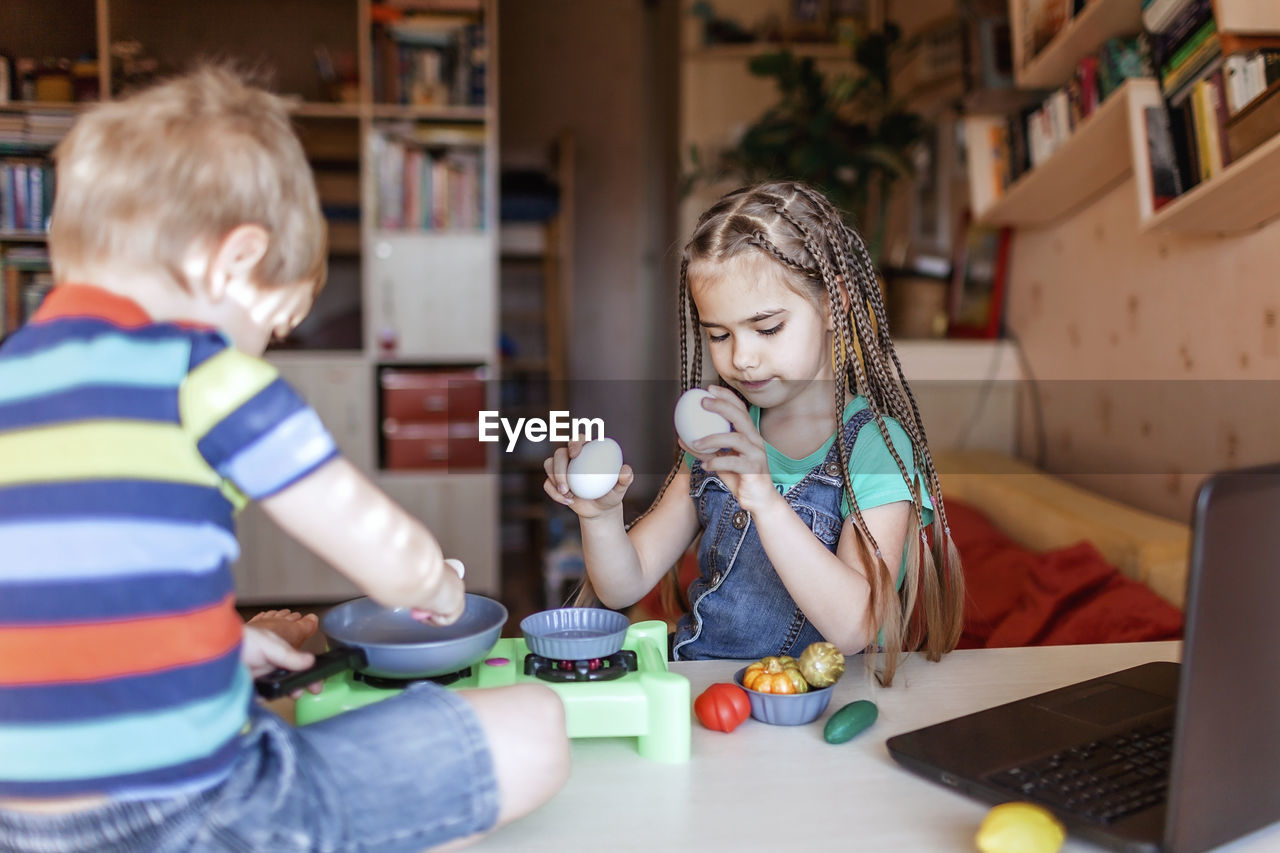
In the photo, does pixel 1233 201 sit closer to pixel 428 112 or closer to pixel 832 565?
pixel 832 565

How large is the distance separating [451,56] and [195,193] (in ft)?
9.68

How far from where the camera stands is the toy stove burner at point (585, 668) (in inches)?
32.4

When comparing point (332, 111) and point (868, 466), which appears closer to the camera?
point (868, 466)

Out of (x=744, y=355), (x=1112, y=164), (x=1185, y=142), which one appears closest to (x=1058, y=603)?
(x=1185, y=142)

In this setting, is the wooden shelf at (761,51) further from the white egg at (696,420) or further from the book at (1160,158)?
the white egg at (696,420)

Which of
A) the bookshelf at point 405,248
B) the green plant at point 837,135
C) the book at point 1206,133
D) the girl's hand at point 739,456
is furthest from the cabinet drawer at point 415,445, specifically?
the girl's hand at point 739,456

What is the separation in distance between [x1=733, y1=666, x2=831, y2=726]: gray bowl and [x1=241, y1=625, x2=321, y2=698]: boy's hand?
0.36 metres

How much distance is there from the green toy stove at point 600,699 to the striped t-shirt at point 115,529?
0.21 meters

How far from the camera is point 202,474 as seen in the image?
567mm

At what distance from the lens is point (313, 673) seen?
0.72m

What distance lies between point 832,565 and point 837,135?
7.88 ft

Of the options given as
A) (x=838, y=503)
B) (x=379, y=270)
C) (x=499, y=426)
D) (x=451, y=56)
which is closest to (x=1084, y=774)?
(x=838, y=503)

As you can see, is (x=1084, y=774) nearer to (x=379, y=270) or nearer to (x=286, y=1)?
(x=379, y=270)

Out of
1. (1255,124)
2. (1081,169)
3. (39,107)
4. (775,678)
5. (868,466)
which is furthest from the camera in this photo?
(39,107)
